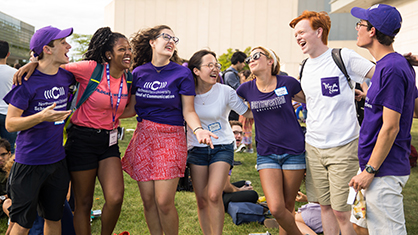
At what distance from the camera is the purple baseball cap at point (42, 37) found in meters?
3.14

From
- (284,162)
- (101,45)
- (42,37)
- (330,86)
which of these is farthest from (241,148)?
(42,37)

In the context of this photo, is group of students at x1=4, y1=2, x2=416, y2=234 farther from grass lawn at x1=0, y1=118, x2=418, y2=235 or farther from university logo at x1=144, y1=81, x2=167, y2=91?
grass lawn at x1=0, y1=118, x2=418, y2=235

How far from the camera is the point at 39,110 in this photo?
3.06 m

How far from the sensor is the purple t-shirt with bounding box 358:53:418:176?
8.23 ft

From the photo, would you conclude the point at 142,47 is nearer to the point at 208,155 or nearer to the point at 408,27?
the point at 208,155

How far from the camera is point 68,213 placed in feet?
11.9

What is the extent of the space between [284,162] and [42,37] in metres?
2.64

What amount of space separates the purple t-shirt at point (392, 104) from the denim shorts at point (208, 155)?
1.49m

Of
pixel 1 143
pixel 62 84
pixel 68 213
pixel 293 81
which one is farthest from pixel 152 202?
pixel 1 143

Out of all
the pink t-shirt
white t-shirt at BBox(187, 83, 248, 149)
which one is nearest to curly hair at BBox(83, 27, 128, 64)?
the pink t-shirt

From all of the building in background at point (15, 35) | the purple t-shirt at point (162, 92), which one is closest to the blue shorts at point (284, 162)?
the purple t-shirt at point (162, 92)

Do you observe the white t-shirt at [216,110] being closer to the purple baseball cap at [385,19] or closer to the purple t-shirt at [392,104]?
the purple t-shirt at [392,104]

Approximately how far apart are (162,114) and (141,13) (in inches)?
1963

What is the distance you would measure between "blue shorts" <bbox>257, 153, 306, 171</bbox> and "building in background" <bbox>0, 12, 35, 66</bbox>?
44134mm
